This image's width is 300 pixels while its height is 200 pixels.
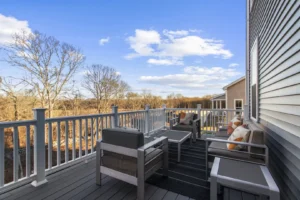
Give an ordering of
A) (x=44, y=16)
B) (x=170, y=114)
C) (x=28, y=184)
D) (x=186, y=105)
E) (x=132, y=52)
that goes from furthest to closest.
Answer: (x=186, y=105) → (x=132, y=52) → (x=44, y=16) → (x=170, y=114) → (x=28, y=184)

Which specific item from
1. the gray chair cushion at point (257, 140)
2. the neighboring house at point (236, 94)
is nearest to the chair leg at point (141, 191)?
the gray chair cushion at point (257, 140)

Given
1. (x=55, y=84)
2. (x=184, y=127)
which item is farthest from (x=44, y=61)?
(x=184, y=127)

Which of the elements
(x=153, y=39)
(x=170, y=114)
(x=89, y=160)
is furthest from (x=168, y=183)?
(x=153, y=39)

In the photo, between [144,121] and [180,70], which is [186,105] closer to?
[180,70]

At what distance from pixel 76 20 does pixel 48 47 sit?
9.82ft

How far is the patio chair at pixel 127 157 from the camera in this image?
6.59 ft

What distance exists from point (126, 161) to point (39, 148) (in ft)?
4.35

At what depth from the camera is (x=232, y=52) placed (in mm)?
9578

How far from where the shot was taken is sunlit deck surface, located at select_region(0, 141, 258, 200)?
82.7 inches

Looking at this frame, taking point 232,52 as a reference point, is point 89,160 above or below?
below

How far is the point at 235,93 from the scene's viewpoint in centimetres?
1263

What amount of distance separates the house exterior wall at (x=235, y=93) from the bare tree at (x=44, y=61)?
39.0ft

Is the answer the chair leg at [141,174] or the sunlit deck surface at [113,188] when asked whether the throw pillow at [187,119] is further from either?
the chair leg at [141,174]

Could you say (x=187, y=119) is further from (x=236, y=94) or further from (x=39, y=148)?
(x=236, y=94)
